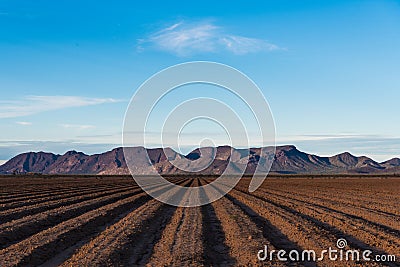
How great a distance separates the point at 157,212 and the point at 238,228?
26.2 ft

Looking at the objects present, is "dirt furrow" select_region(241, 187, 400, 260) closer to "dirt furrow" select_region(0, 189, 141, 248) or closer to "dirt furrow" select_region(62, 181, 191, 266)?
"dirt furrow" select_region(62, 181, 191, 266)

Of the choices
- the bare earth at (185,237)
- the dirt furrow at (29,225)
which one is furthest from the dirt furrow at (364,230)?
the dirt furrow at (29,225)

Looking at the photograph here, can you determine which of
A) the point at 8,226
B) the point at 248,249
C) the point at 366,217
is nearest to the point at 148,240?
the point at 248,249

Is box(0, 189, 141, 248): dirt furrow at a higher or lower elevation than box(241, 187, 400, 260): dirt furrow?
lower

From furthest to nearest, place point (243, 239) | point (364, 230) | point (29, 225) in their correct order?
point (29, 225) → point (364, 230) → point (243, 239)

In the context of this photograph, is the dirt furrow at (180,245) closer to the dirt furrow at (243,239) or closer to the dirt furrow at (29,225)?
the dirt furrow at (243,239)

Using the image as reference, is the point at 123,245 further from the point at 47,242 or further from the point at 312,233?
the point at 312,233

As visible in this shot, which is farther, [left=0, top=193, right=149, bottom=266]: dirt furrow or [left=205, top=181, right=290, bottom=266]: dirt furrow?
[left=0, top=193, right=149, bottom=266]: dirt furrow

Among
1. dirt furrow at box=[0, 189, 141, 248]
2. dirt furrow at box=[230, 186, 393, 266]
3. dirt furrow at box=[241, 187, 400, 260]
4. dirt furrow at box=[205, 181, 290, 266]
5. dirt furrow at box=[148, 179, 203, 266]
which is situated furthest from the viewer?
dirt furrow at box=[0, 189, 141, 248]

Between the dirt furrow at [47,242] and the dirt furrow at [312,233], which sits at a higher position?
the dirt furrow at [312,233]

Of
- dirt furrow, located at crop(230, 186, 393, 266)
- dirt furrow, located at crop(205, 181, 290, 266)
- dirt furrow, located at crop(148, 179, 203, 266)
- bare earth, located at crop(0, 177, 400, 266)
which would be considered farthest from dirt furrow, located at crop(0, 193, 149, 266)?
dirt furrow, located at crop(230, 186, 393, 266)

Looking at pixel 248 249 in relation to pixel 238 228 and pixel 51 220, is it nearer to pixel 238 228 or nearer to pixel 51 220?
pixel 238 228

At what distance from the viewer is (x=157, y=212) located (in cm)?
2427

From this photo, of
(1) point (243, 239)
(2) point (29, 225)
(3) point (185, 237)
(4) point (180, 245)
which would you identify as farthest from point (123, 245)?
(2) point (29, 225)
